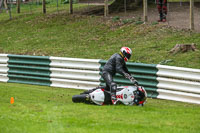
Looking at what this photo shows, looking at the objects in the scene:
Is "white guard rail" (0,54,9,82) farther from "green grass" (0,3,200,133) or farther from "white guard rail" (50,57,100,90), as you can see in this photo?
"white guard rail" (50,57,100,90)

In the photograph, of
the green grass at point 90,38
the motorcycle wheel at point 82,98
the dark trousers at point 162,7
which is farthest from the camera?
the dark trousers at point 162,7

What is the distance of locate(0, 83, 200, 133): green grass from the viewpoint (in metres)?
8.38

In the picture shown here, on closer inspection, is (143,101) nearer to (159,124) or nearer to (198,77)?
(198,77)

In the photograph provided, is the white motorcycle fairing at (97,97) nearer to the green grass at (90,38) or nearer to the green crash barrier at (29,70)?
the green grass at (90,38)

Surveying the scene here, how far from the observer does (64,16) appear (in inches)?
981

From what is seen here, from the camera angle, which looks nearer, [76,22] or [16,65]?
[16,65]

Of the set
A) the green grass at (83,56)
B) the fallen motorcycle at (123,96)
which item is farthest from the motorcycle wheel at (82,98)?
the green grass at (83,56)

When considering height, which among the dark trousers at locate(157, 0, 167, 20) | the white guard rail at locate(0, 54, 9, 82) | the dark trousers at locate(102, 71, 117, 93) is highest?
the dark trousers at locate(157, 0, 167, 20)

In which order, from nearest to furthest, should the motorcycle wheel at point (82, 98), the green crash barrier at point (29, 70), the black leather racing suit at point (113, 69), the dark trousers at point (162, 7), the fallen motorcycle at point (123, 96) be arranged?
the fallen motorcycle at point (123, 96) → the black leather racing suit at point (113, 69) → the motorcycle wheel at point (82, 98) → the green crash barrier at point (29, 70) → the dark trousers at point (162, 7)

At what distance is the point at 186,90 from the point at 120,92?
2114 mm

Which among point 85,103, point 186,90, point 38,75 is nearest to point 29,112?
point 85,103

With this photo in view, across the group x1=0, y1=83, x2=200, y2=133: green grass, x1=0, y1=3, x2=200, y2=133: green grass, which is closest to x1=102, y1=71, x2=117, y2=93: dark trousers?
x1=0, y1=83, x2=200, y2=133: green grass

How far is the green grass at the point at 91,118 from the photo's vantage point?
8375 mm

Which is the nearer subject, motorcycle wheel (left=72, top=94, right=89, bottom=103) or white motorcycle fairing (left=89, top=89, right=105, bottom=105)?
white motorcycle fairing (left=89, top=89, right=105, bottom=105)
